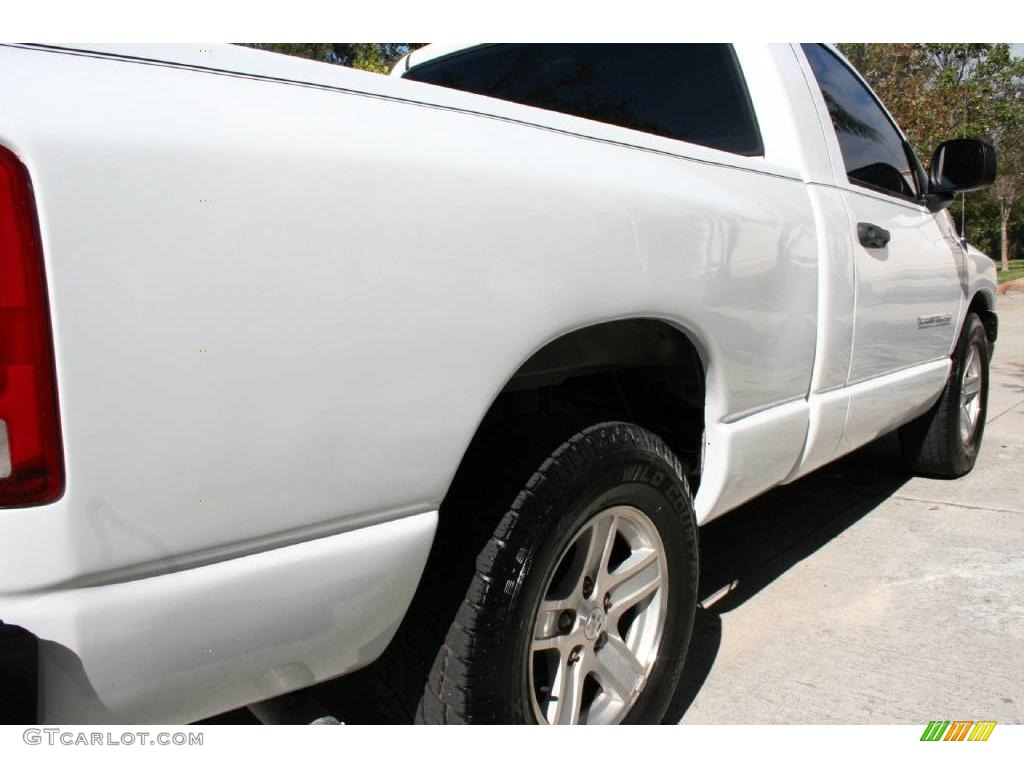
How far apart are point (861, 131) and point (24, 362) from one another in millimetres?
3070

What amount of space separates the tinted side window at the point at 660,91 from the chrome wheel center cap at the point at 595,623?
147 centimetres

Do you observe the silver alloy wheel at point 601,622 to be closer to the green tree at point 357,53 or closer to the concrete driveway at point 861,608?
the concrete driveway at point 861,608

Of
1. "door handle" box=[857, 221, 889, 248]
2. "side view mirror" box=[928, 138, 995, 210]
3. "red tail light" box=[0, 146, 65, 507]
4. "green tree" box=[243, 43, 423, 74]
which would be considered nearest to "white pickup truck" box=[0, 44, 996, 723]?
"red tail light" box=[0, 146, 65, 507]

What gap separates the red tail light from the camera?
107cm

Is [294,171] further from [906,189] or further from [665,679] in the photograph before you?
[906,189]

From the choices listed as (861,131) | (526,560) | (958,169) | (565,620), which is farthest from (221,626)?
(958,169)

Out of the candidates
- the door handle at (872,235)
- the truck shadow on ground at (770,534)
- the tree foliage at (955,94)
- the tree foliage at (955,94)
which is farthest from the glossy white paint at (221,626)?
the tree foliage at (955,94)

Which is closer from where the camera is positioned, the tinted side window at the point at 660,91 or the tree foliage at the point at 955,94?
the tinted side window at the point at 660,91

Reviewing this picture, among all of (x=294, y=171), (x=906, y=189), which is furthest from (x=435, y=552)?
(x=906, y=189)

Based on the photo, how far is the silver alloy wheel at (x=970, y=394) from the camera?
436 cm

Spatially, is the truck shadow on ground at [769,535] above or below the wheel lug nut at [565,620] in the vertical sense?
below

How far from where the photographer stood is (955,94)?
1600 centimetres

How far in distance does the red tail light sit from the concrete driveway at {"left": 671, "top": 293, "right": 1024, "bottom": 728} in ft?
6.05

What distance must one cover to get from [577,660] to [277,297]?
3.60 feet
